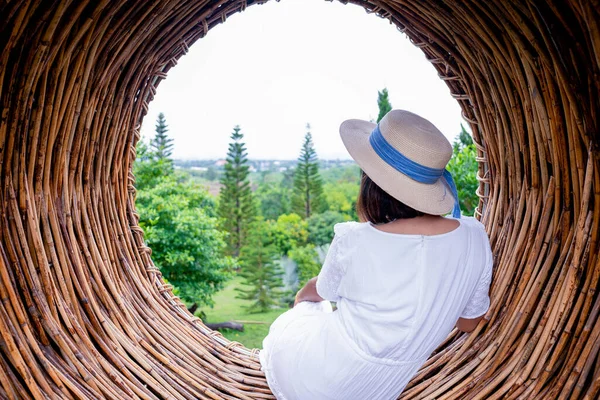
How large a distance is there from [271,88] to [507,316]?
27003mm

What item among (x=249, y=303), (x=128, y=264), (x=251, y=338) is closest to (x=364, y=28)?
(x=249, y=303)

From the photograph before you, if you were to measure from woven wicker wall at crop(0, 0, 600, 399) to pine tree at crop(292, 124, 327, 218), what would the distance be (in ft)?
32.8

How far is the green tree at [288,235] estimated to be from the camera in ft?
34.8

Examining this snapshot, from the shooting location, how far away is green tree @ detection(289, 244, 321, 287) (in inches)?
364

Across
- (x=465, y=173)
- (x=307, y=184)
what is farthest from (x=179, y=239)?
(x=307, y=184)

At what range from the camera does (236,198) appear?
37.6 feet

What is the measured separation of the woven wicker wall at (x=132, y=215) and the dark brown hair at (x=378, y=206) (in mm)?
356

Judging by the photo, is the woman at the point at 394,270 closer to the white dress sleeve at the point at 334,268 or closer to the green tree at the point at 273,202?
the white dress sleeve at the point at 334,268

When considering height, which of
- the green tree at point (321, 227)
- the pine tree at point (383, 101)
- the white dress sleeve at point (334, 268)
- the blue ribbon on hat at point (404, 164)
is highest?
the pine tree at point (383, 101)

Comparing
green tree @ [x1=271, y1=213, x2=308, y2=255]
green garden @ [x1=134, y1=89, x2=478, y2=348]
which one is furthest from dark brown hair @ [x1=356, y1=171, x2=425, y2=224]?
green tree @ [x1=271, y1=213, x2=308, y2=255]

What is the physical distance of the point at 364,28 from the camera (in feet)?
70.3

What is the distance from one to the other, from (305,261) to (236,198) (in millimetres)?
2587

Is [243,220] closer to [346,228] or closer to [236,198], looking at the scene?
[236,198]

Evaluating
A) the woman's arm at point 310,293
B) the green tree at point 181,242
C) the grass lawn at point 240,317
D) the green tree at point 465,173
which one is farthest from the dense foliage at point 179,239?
the woman's arm at point 310,293
